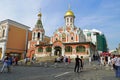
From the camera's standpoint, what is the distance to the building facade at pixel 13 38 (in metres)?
42.8

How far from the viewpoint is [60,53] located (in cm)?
4056

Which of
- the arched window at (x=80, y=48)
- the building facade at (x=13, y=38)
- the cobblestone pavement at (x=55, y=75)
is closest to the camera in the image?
the cobblestone pavement at (x=55, y=75)

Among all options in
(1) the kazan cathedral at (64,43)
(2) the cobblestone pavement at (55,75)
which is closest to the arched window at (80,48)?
(1) the kazan cathedral at (64,43)

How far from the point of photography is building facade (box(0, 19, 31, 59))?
4284 centimetres

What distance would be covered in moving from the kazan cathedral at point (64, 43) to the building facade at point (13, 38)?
2747 millimetres

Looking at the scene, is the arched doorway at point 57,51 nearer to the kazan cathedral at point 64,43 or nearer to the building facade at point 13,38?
the kazan cathedral at point 64,43

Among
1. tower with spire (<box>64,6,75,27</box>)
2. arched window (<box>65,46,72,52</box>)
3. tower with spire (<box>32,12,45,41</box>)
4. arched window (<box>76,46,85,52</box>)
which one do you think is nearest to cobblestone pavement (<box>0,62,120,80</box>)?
arched window (<box>76,46,85,52</box>)

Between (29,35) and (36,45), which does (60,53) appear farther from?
(29,35)

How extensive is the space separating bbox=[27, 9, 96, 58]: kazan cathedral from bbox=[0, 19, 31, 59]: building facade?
275 cm

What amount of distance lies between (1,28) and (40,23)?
12176 mm

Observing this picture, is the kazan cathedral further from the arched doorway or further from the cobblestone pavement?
the cobblestone pavement

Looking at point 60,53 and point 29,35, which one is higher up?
point 29,35

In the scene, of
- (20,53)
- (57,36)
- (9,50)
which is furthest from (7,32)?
(57,36)

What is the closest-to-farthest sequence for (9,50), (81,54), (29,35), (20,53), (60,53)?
(81,54)
(60,53)
(9,50)
(20,53)
(29,35)
